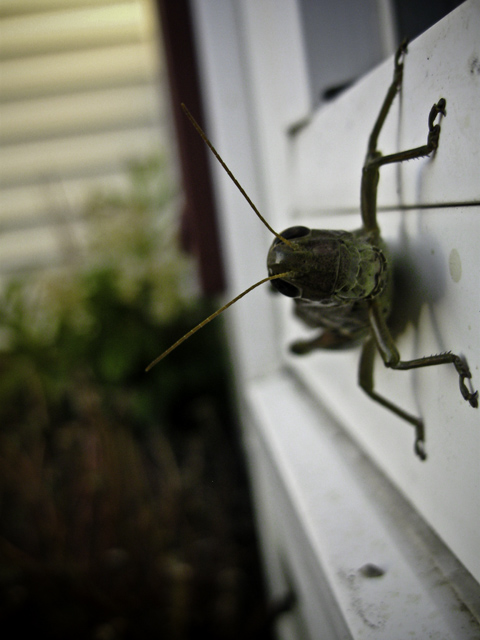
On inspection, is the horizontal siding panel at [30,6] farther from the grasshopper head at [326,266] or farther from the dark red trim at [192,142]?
the grasshopper head at [326,266]

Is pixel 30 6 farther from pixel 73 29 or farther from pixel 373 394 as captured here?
pixel 373 394

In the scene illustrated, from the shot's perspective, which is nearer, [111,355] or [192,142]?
[192,142]

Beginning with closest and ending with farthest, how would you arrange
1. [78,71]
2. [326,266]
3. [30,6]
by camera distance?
[326,266]
[30,6]
[78,71]

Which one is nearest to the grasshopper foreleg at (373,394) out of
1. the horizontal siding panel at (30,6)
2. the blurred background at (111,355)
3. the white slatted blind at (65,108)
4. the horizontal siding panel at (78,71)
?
the blurred background at (111,355)

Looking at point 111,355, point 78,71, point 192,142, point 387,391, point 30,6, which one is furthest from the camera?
point 78,71

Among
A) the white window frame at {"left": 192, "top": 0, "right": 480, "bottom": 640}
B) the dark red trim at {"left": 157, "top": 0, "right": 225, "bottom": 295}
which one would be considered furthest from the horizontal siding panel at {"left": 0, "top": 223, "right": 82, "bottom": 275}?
the white window frame at {"left": 192, "top": 0, "right": 480, "bottom": 640}

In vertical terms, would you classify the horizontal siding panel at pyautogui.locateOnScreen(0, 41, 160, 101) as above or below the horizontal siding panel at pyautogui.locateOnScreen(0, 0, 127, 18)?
below

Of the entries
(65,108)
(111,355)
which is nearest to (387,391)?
(111,355)

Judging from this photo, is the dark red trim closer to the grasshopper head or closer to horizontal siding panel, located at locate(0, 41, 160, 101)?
the grasshopper head
